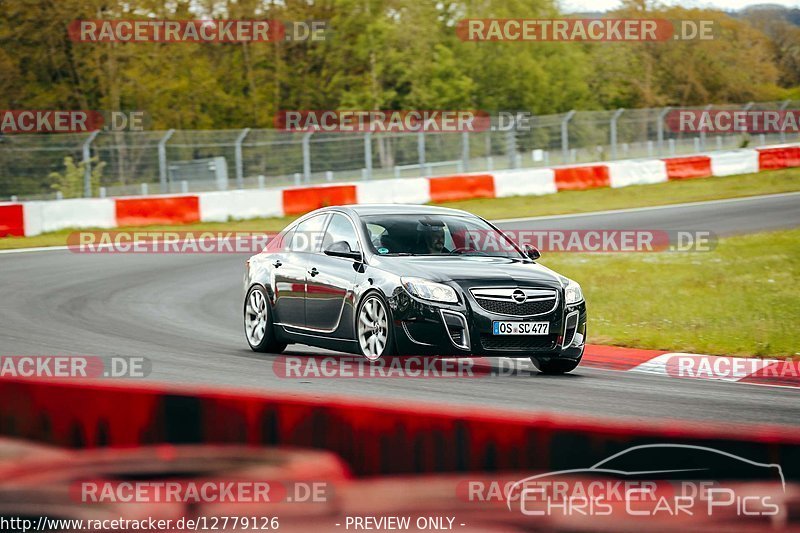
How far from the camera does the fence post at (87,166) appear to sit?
90.0 feet

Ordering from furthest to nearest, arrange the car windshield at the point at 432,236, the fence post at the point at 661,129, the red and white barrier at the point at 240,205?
the fence post at the point at 661,129, the red and white barrier at the point at 240,205, the car windshield at the point at 432,236

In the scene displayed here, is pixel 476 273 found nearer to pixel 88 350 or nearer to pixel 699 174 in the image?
pixel 88 350

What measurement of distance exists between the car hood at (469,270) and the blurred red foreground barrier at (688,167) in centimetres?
2545

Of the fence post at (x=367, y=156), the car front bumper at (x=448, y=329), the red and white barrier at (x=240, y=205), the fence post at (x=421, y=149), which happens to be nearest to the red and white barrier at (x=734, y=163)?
the fence post at (x=421, y=149)

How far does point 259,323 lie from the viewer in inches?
470

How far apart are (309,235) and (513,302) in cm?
268

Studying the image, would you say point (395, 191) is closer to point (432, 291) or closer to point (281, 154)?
point (281, 154)

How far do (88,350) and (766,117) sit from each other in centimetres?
3764

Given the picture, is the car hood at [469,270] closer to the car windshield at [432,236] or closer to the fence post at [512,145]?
the car windshield at [432,236]

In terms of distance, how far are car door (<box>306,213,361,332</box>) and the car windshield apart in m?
0.24

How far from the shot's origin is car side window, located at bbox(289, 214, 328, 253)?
38.1 feet

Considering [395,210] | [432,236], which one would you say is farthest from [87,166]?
[432,236]

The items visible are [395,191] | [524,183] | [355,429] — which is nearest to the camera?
[355,429]

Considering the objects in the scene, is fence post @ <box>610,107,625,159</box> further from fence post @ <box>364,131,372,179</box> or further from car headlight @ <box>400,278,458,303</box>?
car headlight @ <box>400,278,458,303</box>
